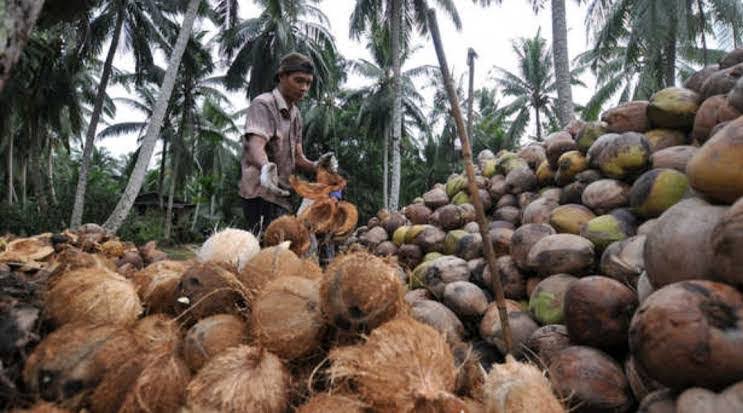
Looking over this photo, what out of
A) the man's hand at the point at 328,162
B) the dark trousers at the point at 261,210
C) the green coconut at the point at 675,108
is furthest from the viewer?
the dark trousers at the point at 261,210

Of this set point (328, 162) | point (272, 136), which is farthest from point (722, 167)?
point (272, 136)

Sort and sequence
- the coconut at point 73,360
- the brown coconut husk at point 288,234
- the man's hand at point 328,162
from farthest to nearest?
the man's hand at point 328,162 < the brown coconut husk at point 288,234 < the coconut at point 73,360

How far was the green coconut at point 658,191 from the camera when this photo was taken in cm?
237

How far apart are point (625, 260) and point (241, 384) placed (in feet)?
5.42

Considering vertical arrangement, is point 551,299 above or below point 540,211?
below

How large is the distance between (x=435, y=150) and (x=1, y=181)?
27834 mm

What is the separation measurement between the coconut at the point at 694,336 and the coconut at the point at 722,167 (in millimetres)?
399

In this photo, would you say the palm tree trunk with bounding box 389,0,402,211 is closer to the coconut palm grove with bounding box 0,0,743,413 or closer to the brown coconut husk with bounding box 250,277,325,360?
the coconut palm grove with bounding box 0,0,743,413

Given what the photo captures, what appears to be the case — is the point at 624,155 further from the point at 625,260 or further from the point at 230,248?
the point at 230,248

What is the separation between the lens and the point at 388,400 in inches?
53.4

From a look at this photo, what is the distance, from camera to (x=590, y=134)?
333 cm

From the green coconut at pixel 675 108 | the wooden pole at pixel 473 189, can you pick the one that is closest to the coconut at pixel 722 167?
the wooden pole at pixel 473 189

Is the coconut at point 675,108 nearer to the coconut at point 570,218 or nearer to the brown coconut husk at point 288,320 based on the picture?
the coconut at point 570,218

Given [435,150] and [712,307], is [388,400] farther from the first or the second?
[435,150]
